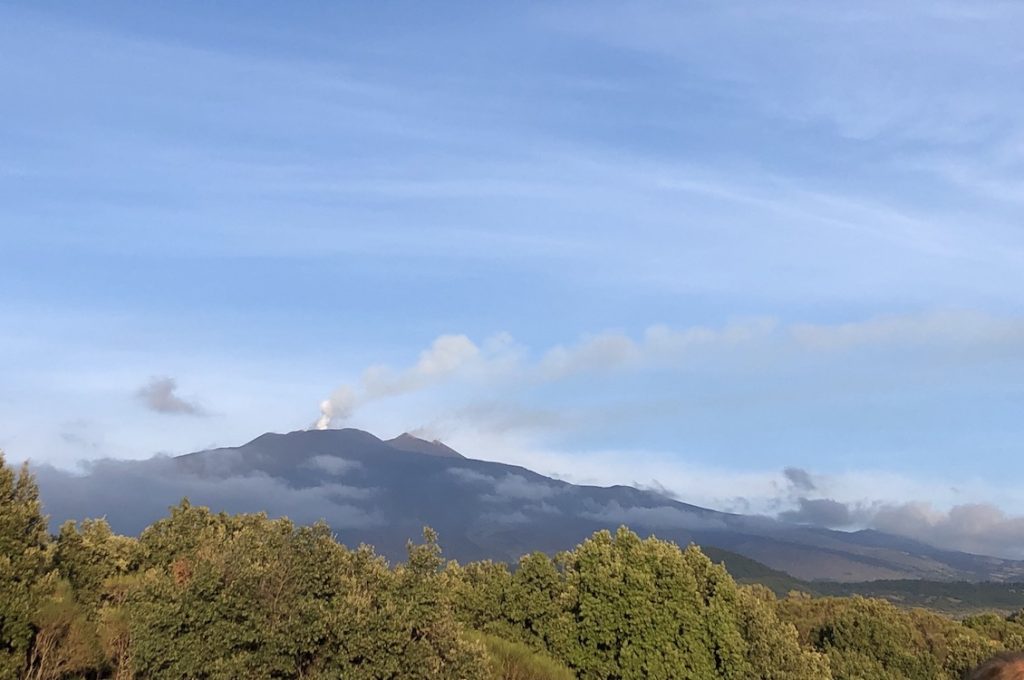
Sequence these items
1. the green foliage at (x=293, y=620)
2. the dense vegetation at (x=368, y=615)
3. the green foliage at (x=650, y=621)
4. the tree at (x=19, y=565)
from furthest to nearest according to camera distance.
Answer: the green foliage at (x=650, y=621) → the tree at (x=19, y=565) → the dense vegetation at (x=368, y=615) → the green foliage at (x=293, y=620)

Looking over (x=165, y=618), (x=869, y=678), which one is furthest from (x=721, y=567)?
(x=165, y=618)

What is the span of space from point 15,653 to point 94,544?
1588 centimetres

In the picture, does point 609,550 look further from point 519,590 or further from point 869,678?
point 869,678

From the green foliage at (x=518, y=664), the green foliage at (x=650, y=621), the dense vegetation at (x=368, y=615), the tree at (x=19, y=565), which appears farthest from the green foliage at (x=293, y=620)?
the green foliage at (x=650, y=621)

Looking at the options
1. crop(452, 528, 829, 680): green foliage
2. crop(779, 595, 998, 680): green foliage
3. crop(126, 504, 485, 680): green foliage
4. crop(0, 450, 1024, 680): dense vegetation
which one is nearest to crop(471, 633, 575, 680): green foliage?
crop(0, 450, 1024, 680): dense vegetation

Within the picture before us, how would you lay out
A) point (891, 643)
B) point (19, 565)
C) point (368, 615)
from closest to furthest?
point (368, 615)
point (19, 565)
point (891, 643)

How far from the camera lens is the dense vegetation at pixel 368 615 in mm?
28125

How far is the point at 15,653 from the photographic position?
108 ft

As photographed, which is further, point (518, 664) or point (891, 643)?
point (891, 643)

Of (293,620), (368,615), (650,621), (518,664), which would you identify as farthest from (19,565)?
(650,621)

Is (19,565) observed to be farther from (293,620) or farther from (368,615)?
(368,615)

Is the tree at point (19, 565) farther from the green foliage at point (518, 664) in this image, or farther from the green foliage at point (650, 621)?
the green foliage at point (650, 621)

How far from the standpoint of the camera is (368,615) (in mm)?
28484

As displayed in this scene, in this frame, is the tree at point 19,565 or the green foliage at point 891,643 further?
the green foliage at point 891,643
